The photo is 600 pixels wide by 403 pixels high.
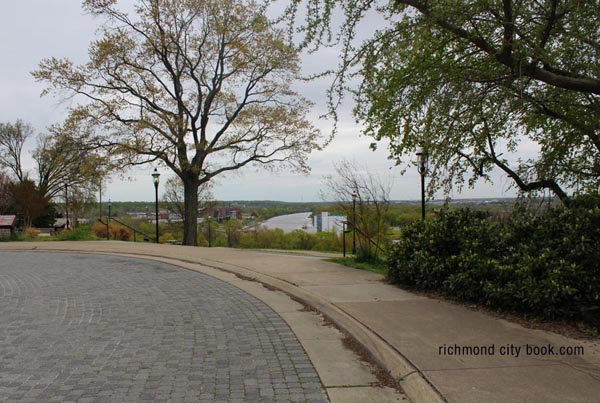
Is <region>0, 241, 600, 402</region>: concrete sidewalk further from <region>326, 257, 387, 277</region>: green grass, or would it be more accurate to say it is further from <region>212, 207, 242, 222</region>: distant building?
<region>212, 207, 242, 222</region>: distant building

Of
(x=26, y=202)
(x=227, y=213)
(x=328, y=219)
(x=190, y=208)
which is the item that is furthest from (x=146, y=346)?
(x=227, y=213)

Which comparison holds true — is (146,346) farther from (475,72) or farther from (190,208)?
(190,208)

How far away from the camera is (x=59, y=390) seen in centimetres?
446

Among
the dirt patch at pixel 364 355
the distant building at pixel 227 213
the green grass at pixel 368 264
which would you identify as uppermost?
the distant building at pixel 227 213

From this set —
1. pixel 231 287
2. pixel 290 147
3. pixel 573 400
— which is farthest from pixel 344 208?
pixel 290 147

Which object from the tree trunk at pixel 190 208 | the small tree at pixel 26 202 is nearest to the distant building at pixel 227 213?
the small tree at pixel 26 202

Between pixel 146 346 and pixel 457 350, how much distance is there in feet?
11.9

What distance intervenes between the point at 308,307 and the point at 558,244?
389 cm

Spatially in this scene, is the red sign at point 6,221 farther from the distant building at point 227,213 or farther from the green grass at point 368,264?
the distant building at point 227,213

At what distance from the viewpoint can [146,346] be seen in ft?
19.3

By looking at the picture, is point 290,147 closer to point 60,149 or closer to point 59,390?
point 60,149

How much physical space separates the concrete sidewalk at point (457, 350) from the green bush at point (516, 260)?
0.44 meters

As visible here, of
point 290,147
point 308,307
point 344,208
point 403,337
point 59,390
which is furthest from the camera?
point 290,147

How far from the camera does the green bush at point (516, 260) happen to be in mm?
6023
